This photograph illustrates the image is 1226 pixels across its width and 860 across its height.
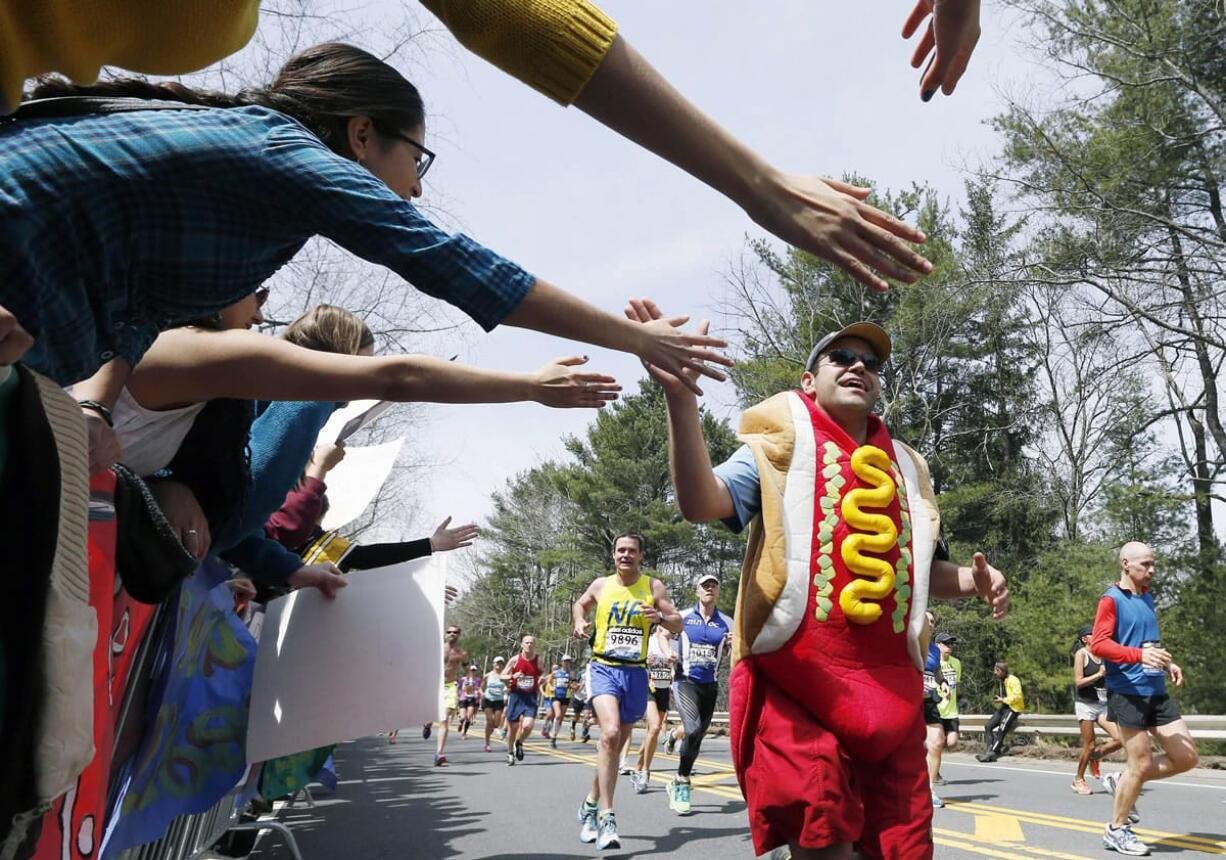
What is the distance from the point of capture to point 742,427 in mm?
3924

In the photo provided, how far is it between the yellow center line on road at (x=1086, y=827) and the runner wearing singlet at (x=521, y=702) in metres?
9.55

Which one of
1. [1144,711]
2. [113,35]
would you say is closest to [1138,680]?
[1144,711]

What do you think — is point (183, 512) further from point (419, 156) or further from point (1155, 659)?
point (1155, 659)

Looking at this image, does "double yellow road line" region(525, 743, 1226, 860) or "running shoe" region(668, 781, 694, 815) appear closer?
"double yellow road line" region(525, 743, 1226, 860)

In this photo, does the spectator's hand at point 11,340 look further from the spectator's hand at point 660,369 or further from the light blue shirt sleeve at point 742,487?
the light blue shirt sleeve at point 742,487

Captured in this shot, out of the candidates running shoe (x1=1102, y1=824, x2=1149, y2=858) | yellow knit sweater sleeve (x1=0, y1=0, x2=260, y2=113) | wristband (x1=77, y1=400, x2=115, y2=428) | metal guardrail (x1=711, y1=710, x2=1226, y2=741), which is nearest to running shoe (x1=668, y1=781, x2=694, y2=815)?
running shoe (x1=1102, y1=824, x2=1149, y2=858)

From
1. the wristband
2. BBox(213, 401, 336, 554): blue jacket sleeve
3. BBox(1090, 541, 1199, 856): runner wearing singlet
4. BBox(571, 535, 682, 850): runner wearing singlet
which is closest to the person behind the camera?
the wristband

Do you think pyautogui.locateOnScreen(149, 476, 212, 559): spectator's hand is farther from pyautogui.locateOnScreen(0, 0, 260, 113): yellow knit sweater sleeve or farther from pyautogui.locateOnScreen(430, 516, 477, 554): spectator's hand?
pyautogui.locateOnScreen(430, 516, 477, 554): spectator's hand

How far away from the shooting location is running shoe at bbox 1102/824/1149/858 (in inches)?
256

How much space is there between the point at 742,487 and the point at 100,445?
2.35 m

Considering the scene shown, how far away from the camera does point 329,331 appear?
3357 mm

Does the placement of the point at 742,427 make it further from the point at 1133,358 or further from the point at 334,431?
the point at 1133,358

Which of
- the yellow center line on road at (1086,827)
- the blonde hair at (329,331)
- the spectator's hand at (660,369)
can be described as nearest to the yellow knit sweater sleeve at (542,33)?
the spectator's hand at (660,369)

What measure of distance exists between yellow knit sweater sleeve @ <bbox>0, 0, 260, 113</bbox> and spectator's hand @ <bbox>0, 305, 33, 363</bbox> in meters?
0.32
